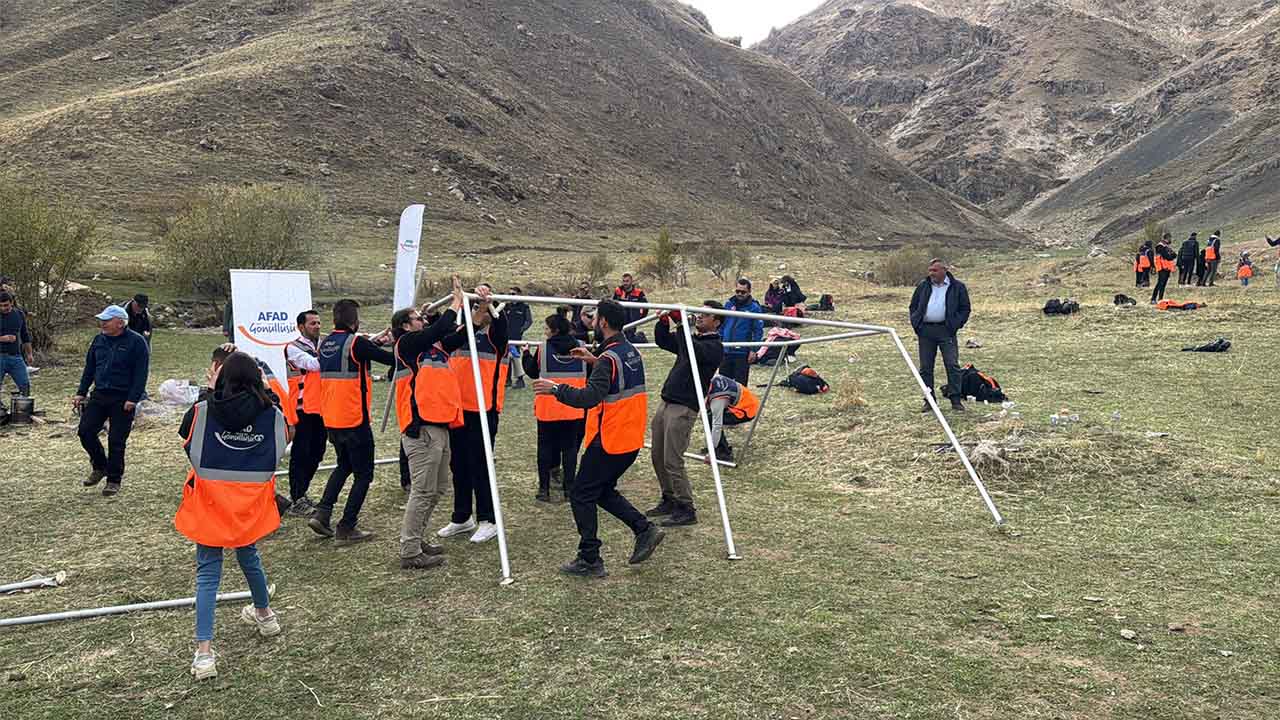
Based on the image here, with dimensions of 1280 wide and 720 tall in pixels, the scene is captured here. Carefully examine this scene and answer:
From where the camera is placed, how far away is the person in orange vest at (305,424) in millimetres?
7840

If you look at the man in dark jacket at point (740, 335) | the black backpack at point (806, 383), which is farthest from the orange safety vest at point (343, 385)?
the black backpack at point (806, 383)

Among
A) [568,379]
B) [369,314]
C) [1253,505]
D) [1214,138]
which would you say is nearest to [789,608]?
[568,379]

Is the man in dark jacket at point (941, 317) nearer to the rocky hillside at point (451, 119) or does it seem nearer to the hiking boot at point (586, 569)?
the hiking boot at point (586, 569)

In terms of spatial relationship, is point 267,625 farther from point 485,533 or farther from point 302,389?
point 302,389

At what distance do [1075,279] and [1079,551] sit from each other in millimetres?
32244

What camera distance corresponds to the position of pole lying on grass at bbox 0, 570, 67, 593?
6.27m

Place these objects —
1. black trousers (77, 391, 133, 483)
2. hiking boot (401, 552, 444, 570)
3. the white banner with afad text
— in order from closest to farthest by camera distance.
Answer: hiking boot (401, 552, 444, 570), black trousers (77, 391, 133, 483), the white banner with afad text

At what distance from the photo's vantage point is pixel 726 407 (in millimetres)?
9930

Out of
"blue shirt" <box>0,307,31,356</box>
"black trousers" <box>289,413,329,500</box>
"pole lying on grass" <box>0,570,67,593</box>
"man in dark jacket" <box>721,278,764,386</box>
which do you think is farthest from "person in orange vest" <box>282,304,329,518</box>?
"blue shirt" <box>0,307,31,356</box>

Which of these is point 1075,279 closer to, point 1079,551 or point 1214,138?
point 1079,551

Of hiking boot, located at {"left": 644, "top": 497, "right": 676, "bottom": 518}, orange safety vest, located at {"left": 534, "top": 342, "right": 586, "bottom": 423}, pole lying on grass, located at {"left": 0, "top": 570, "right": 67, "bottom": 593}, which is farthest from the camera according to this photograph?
orange safety vest, located at {"left": 534, "top": 342, "right": 586, "bottom": 423}

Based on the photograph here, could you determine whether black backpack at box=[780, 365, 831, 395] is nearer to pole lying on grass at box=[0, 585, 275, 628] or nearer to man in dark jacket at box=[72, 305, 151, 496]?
man in dark jacket at box=[72, 305, 151, 496]

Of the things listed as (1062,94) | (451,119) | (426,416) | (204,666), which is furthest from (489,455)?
(1062,94)

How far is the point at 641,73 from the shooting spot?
9619cm
